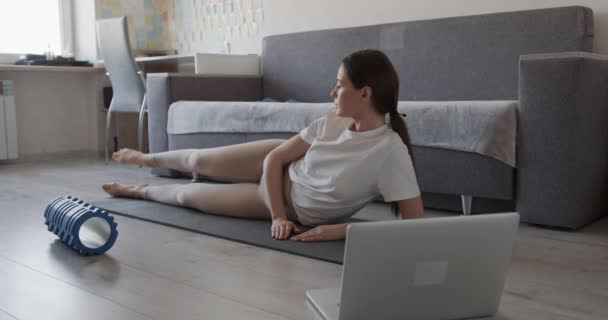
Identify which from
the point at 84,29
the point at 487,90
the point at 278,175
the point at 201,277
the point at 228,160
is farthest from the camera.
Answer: the point at 84,29

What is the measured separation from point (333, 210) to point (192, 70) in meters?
3.09

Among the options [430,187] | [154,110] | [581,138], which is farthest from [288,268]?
[154,110]

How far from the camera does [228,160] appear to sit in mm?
2369

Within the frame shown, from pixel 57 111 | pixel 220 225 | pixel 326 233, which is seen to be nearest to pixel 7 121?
pixel 57 111

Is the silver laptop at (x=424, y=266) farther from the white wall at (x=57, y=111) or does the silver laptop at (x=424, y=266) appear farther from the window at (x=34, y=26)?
the window at (x=34, y=26)

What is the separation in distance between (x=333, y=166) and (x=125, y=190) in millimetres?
1264

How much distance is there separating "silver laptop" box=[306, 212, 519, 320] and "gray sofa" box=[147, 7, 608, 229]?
3.45 feet

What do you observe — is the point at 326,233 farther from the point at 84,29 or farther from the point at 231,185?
the point at 84,29

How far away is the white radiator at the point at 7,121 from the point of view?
4410 millimetres

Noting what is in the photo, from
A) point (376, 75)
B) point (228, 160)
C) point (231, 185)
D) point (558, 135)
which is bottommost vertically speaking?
point (231, 185)

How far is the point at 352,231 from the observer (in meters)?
1.19

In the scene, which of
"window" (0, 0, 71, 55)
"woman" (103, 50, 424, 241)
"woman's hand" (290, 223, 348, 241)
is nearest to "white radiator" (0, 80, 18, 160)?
"window" (0, 0, 71, 55)

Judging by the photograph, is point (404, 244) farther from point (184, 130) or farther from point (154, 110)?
point (154, 110)

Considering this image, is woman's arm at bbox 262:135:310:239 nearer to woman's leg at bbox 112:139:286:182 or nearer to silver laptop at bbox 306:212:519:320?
woman's leg at bbox 112:139:286:182
